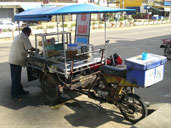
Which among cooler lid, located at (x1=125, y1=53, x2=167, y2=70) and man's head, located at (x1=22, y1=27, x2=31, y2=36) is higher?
man's head, located at (x1=22, y1=27, x2=31, y2=36)

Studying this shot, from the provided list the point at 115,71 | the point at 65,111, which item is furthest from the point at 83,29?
the point at 65,111

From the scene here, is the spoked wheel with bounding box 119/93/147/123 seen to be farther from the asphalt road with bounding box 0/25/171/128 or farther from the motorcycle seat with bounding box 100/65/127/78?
the motorcycle seat with bounding box 100/65/127/78

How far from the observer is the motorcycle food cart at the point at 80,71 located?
154 inches

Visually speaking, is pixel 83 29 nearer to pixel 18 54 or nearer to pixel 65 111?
pixel 18 54

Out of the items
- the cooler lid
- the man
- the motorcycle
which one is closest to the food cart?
the man

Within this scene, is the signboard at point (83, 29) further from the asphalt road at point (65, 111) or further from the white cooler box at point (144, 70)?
the white cooler box at point (144, 70)

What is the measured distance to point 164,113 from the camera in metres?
3.77

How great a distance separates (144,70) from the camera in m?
3.32

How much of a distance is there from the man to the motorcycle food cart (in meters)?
0.26

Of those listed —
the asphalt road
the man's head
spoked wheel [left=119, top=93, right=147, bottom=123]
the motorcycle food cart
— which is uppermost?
the man's head

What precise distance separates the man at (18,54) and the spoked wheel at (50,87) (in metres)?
0.66

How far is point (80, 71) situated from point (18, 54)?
166 cm

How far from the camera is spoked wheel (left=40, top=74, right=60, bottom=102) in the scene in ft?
15.5

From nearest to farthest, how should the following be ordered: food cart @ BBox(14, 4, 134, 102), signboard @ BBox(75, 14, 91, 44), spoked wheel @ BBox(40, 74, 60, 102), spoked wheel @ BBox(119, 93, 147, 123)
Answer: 1. spoked wheel @ BBox(119, 93, 147, 123)
2. food cart @ BBox(14, 4, 134, 102)
3. spoked wheel @ BBox(40, 74, 60, 102)
4. signboard @ BBox(75, 14, 91, 44)
